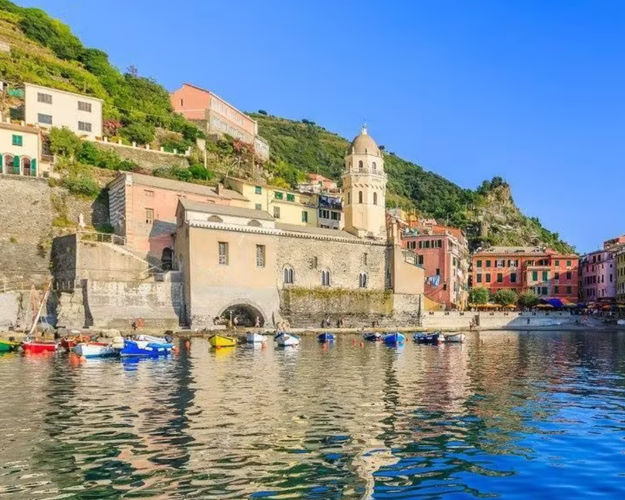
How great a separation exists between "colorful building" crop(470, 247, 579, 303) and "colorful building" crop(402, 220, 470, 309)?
480 inches

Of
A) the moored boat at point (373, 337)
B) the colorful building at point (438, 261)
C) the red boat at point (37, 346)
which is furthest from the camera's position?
the colorful building at point (438, 261)

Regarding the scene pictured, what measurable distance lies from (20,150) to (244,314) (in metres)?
24.9

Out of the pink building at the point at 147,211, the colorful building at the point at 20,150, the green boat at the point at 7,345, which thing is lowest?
the green boat at the point at 7,345

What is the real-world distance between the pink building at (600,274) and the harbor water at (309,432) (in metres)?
68.4

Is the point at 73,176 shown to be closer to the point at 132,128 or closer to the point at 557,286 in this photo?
the point at 132,128

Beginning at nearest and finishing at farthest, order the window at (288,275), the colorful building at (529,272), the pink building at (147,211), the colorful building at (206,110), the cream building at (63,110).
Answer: the pink building at (147,211) → the cream building at (63,110) → the window at (288,275) → the colorful building at (206,110) → the colorful building at (529,272)

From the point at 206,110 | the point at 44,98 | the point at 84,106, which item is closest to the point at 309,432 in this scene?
the point at 44,98

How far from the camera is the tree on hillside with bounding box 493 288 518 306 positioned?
89.1 metres

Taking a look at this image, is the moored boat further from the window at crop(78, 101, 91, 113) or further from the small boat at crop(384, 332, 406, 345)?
the window at crop(78, 101, 91, 113)

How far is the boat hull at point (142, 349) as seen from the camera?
3616 cm

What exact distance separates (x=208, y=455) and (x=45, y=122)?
57390 millimetres

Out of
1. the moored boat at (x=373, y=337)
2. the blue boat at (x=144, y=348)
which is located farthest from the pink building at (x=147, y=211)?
the blue boat at (x=144, y=348)

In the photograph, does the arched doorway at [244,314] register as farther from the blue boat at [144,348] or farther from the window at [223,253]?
the blue boat at [144,348]

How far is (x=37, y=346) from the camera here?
38062mm
